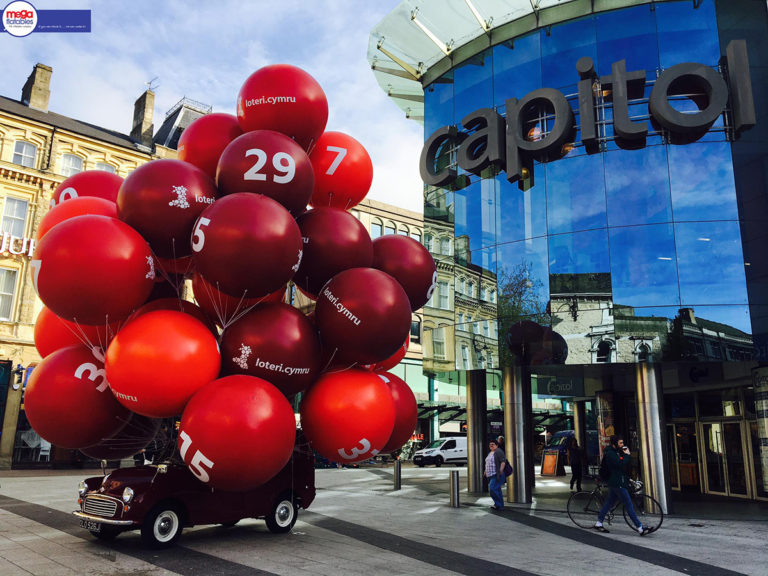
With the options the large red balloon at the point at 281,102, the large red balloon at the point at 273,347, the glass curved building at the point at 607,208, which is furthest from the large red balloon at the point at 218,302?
the glass curved building at the point at 607,208

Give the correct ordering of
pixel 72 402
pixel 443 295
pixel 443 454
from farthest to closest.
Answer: pixel 443 454
pixel 443 295
pixel 72 402

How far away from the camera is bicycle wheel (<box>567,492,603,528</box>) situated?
11.4 metres

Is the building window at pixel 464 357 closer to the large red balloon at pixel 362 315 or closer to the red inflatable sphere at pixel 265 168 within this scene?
the large red balloon at pixel 362 315

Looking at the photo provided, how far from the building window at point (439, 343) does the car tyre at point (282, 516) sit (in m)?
8.37

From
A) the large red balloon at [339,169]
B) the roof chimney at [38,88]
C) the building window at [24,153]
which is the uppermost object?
the roof chimney at [38,88]

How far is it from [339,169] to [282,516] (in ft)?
18.9

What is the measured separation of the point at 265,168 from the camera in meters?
6.29

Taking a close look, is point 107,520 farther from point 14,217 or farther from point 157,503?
point 14,217

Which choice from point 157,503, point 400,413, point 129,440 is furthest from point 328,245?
point 157,503

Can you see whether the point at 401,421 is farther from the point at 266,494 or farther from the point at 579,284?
the point at 579,284

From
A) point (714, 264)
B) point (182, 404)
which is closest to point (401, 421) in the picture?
point (182, 404)

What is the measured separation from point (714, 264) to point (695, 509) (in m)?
5.99

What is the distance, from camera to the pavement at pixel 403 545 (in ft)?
24.0

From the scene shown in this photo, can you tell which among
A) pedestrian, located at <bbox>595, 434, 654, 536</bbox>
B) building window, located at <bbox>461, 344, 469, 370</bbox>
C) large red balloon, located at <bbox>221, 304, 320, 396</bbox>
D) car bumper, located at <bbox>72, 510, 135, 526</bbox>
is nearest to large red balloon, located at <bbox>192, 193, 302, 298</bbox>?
large red balloon, located at <bbox>221, 304, 320, 396</bbox>
